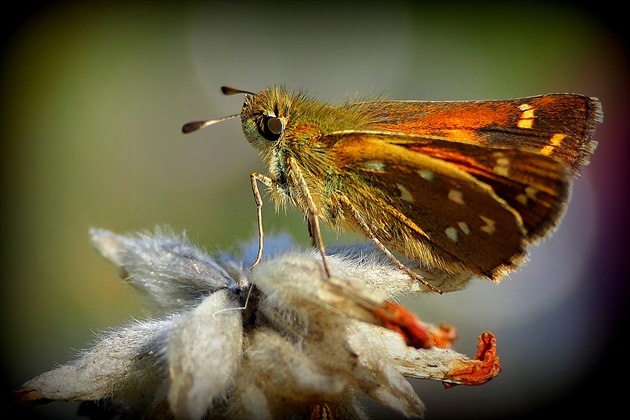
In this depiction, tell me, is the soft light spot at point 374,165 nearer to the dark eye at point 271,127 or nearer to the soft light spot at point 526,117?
the dark eye at point 271,127

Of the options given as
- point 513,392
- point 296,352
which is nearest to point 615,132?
point 513,392

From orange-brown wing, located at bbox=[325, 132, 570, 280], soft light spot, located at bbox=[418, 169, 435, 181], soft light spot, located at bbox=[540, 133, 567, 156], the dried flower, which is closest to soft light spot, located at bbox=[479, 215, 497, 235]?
orange-brown wing, located at bbox=[325, 132, 570, 280]

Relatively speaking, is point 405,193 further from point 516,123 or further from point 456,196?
point 516,123

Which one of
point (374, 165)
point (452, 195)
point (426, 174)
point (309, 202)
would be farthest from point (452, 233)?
point (309, 202)

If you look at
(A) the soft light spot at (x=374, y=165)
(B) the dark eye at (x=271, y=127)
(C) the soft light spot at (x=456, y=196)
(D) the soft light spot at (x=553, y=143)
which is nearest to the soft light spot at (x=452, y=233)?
(C) the soft light spot at (x=456, y=196)

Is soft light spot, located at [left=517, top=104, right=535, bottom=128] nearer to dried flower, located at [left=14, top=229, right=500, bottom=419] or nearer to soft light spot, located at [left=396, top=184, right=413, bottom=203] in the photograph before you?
soft light spot, located at [left=396, top=184, right=413, bottom=203]

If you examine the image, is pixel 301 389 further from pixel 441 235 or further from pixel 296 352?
pixel 441 235
